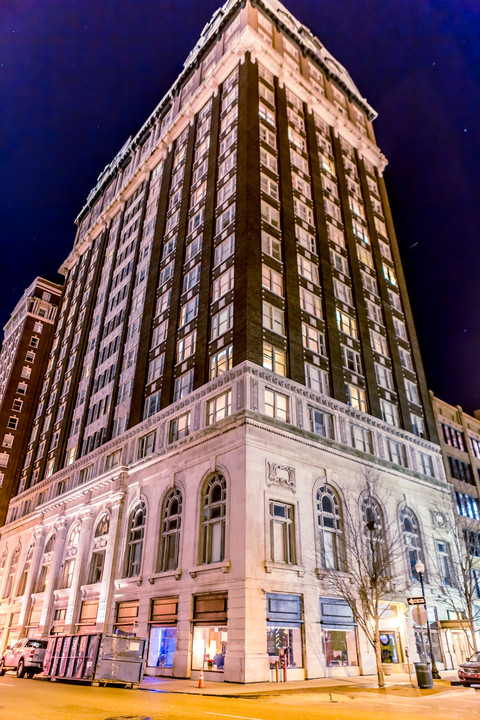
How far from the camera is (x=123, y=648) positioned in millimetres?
22703

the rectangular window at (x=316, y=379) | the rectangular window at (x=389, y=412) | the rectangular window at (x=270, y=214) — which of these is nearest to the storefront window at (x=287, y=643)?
the rectangular window at (x=316, y=379)

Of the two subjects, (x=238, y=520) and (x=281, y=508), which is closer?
(x=238, y=520)

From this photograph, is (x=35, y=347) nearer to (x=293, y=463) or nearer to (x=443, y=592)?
(x=293, y=463)

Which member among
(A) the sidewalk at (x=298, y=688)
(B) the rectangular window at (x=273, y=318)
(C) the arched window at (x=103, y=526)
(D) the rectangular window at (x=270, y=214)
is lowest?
(A) the sidewalk at (x=298, y=688)

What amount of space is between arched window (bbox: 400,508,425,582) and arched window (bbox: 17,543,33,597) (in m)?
37.2

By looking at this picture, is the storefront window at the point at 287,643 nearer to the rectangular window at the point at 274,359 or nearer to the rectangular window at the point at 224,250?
the rectangular window at the point at 274,359

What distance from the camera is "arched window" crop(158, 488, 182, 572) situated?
32325 millimetres

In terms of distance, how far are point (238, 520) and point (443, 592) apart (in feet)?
63.4

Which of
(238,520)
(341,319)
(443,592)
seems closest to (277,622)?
(238,520)

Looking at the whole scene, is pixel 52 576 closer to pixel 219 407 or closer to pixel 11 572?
pixel 11 572

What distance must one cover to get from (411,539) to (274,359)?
673 inches

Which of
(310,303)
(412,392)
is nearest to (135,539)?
(310,303)

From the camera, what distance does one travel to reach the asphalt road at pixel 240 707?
1234 centimetres

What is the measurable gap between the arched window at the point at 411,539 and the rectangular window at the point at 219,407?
51.7ft
